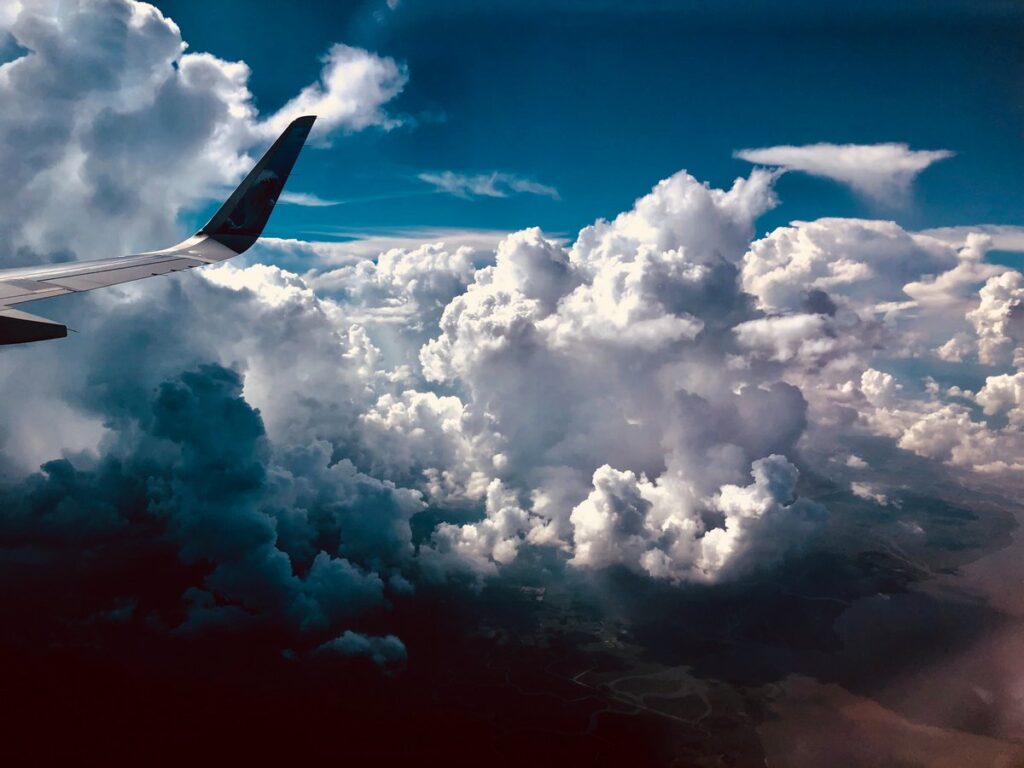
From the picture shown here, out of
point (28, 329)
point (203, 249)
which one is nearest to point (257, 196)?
point (203, 249)

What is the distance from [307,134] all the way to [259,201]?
106 inches

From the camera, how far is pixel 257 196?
1600 centimetres

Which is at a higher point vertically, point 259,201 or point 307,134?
point 307,134

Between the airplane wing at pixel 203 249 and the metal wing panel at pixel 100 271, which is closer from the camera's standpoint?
the metal wing panel at pixel 100 271

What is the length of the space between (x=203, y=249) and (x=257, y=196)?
254 centimetres

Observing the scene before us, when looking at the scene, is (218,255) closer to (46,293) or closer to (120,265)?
(120,265)

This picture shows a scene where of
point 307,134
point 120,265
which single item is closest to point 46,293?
point 120,265

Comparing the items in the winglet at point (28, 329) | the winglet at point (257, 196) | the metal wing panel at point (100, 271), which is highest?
the winglet at point (257, 196)

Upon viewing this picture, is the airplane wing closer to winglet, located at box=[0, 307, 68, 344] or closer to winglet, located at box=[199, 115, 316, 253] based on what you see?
winglet, located at box=[199, 115, 316, 253]

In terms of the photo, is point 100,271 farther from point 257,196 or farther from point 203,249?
point 257,196

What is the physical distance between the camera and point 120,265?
15.5 meters

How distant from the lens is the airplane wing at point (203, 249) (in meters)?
12.5

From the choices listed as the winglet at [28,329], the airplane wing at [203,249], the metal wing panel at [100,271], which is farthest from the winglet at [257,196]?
the winglet at [28,329]

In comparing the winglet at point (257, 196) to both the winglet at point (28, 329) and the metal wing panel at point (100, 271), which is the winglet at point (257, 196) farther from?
the winglet at point (28, 329)
